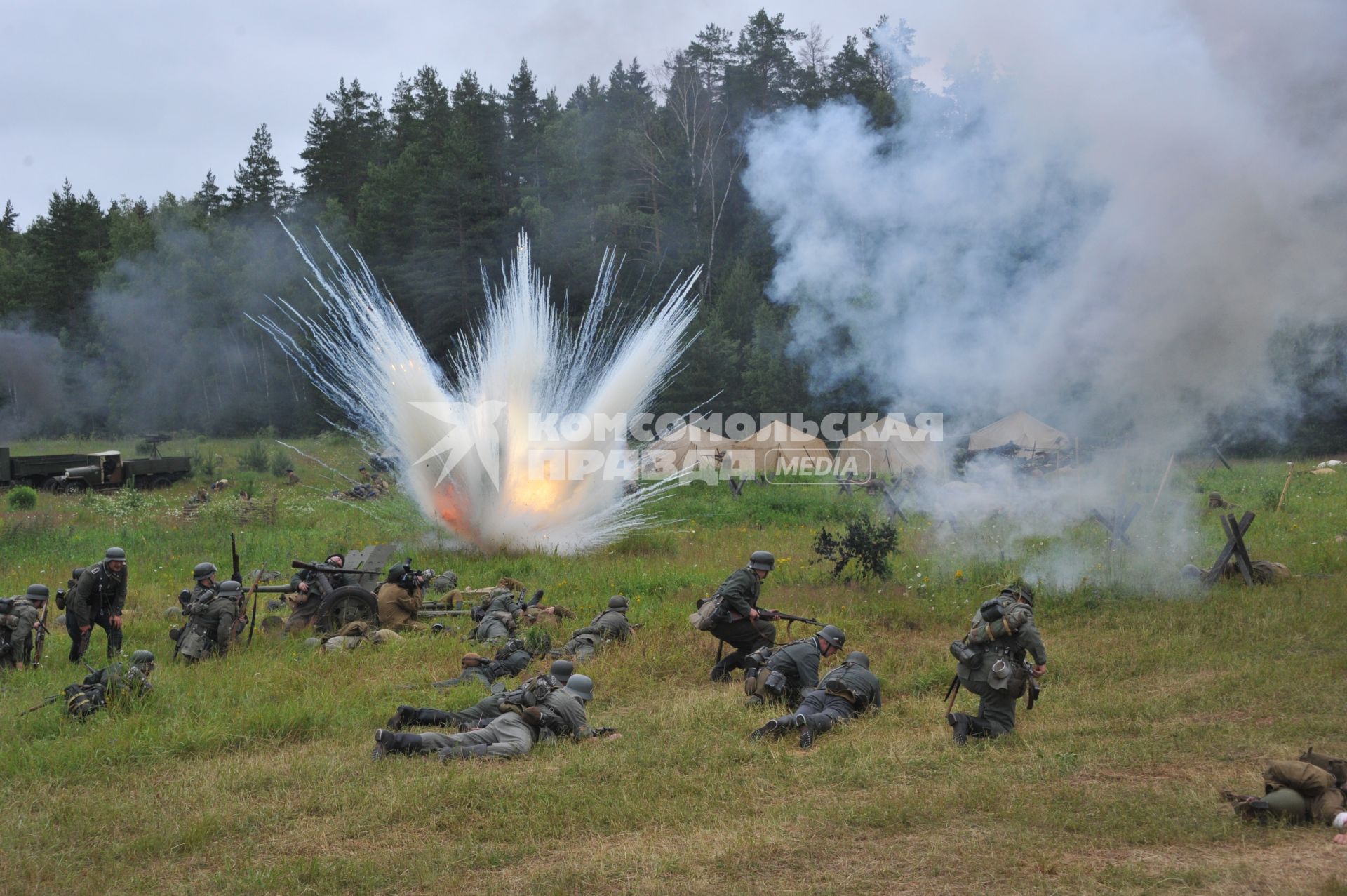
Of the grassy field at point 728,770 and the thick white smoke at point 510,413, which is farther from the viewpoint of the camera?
the thick white smoke at point 510,413

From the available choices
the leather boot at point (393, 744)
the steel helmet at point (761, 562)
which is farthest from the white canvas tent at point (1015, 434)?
the leather boot at point (393, 744)

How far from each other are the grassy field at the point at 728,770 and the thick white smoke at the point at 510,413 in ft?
13.3

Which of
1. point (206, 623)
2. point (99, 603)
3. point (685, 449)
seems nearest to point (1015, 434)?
point (685, 449)

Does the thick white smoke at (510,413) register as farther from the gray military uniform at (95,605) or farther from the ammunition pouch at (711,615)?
the ammunition pouch at (711,615)

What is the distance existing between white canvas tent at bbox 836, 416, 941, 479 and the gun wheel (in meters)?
18.1

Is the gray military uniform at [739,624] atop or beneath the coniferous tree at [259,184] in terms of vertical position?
beneath

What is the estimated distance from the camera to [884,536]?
1745 centimetres

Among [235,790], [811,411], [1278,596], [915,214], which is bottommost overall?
[235,790]

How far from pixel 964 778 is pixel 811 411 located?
30.3 metres

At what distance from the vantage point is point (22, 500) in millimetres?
28391

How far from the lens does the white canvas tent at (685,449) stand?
119ft

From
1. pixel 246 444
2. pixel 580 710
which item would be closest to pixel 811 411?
pixel 246 444

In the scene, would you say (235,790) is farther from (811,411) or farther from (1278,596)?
(811,411)

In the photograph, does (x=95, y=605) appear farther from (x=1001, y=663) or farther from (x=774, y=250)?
(x=774, y=250)
